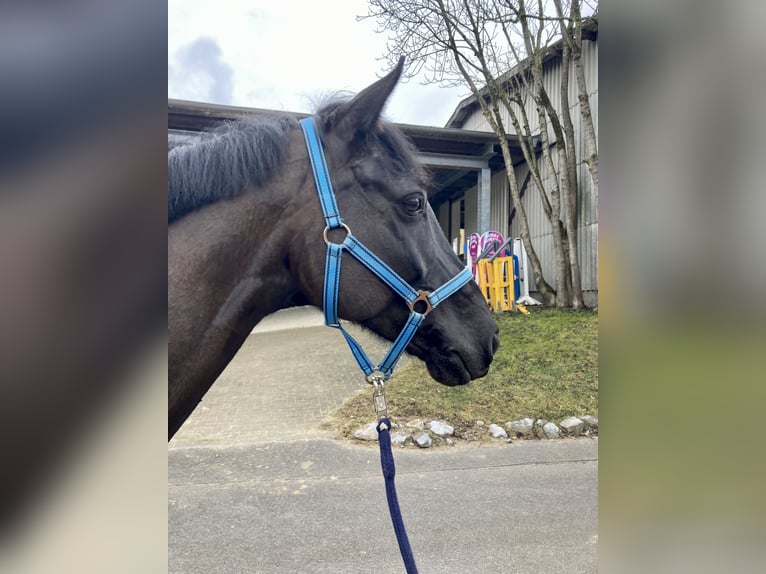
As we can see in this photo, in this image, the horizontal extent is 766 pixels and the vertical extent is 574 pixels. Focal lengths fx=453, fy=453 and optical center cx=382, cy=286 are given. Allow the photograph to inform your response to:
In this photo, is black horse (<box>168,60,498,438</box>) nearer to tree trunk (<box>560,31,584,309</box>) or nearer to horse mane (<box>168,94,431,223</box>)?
horse mane (<box>168,94,431,223</box>)

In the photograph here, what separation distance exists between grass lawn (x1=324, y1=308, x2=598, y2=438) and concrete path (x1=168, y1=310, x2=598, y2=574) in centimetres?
44

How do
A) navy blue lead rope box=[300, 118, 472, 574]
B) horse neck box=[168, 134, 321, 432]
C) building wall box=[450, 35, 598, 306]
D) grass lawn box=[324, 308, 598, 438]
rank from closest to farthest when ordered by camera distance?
1. horse neck box=[168, 134, 321, 432]
2. navy blue lead rope box=[300, 118, 472, 574]
3. grass lawn box=[324, 308, 598, 438]
4. building wall box=[450, 35, 598, 306]

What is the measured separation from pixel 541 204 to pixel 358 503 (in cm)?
1065

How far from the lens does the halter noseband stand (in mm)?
1408

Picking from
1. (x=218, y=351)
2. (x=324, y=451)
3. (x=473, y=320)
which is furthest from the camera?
(x=324, y=451)

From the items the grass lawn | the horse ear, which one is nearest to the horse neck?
the horse ear

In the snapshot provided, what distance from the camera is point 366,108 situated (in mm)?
1453

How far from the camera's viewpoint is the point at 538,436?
430cm

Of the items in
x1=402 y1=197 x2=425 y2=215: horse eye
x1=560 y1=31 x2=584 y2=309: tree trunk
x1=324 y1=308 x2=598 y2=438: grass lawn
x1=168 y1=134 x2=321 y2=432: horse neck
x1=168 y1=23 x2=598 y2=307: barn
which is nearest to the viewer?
x1=168 y1=134 x2=321 y2=432: horse neck
